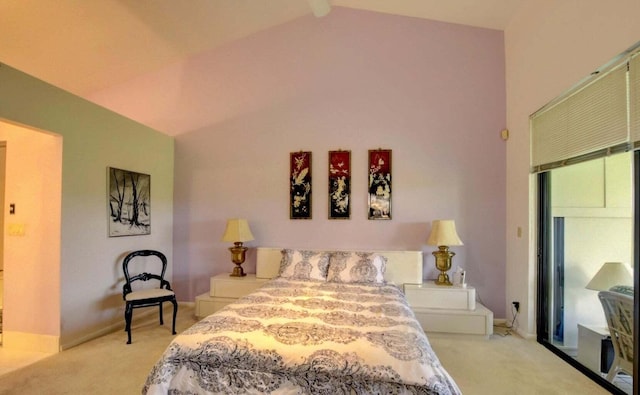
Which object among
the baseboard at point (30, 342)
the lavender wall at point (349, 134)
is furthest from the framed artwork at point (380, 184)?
the baseboard at point (30, 342)

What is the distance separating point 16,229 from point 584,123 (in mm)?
5049

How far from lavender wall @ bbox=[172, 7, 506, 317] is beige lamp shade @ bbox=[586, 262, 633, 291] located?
4.06ft

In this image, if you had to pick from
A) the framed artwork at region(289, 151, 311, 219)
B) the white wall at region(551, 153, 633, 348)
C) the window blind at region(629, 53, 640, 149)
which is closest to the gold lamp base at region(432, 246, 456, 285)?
the white wall at region(551, 153, 633, 348)

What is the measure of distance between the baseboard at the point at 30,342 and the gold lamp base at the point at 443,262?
3828 millimetres

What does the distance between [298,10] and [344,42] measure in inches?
28.5

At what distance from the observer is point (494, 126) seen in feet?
12.5

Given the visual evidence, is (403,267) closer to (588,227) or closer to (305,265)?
(305,265)

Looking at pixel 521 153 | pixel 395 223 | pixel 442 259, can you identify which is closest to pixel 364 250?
pixel 395 223

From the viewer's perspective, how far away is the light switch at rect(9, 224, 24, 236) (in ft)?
9.84

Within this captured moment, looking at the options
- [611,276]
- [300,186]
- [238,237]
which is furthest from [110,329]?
[611,276]

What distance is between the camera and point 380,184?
3.96 metres

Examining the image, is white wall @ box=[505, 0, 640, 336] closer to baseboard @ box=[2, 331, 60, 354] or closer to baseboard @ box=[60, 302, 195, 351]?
baseboard @ box=[60, 302, 195, 351]

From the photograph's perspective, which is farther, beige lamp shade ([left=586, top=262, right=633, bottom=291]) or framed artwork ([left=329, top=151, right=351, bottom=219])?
framed artwork ([left=329, top=151, right=351, bottom=219])

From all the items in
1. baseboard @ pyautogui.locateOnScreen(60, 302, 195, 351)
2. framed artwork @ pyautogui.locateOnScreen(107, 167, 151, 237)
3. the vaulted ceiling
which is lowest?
baseboard @ pyautogui.locateOnScreen(60, 302, 195, 351)
